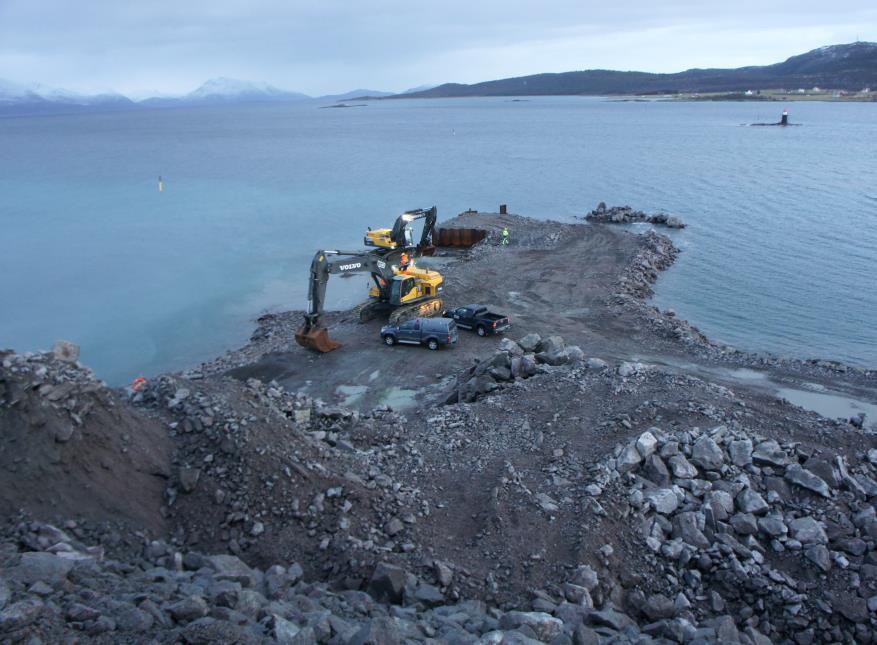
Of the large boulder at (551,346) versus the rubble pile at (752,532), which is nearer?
the rubble pile at (752,532)

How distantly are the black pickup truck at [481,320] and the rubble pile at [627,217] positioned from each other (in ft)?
106

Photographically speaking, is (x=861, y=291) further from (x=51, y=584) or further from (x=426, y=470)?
(x=51, y=584)

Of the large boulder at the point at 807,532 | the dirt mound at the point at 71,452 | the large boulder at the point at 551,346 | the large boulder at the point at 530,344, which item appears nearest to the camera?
the dirt mound at the point at 71,452

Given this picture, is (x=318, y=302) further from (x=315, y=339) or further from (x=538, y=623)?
(x=538, y=623)

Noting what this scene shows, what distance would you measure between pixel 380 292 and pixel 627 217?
3330cm

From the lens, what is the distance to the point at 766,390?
Result: 23.4 meters

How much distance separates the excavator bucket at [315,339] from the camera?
27.2 m

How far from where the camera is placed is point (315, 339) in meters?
27.2

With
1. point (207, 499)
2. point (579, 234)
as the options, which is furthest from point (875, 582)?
point (579, 234)

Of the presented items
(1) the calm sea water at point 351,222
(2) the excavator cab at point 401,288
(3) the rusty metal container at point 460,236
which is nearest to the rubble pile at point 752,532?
(2) the excavator cab at point 401,288

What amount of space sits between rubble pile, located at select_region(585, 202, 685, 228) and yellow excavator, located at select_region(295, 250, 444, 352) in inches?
1165

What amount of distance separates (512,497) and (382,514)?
286cm

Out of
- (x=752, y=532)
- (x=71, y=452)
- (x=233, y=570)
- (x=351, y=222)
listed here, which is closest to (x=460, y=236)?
(x=351, y=222)

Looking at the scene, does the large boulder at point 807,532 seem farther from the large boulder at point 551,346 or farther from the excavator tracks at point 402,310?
the excavator tracks at point 402,310
